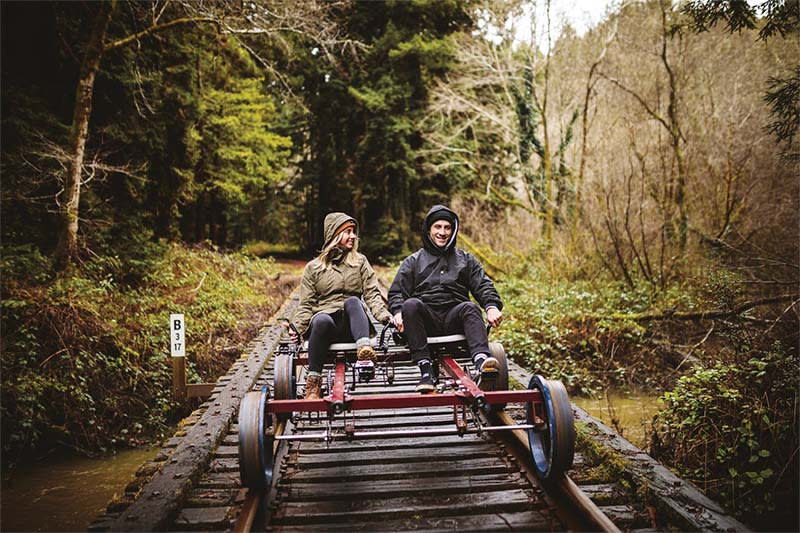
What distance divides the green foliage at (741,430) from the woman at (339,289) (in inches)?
111

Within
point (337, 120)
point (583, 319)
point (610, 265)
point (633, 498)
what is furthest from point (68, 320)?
point (337, 120)

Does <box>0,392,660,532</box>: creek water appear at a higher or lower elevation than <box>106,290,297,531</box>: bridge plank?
lower

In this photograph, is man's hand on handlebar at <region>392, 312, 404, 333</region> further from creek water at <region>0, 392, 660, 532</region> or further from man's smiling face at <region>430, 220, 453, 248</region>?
creek water at <region>0, 392, 660, 532</region>

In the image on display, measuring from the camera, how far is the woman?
13.6ft

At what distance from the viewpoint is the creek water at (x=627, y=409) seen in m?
6.48

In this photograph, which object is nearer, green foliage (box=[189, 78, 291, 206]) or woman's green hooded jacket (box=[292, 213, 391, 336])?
woman's green hooded jacket (box=[292, 213, 391, 336])

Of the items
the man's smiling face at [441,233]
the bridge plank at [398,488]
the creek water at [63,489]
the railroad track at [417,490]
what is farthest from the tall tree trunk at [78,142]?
the bridge plank at [398,488]

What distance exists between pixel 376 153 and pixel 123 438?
18.0 m

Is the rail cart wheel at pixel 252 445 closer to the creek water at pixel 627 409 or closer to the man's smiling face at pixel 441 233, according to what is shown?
the man's smiling face at pixel 441 233

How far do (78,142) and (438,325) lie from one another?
25.3 feet

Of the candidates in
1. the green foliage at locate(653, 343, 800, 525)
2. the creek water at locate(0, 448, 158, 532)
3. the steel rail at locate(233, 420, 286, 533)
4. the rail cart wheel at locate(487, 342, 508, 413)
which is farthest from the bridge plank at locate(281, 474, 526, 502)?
the creek water at locate(0, 448, 158, 532)

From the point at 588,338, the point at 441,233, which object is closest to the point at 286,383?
the point at 441,233

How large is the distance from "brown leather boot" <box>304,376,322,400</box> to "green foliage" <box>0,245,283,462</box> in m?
4.25

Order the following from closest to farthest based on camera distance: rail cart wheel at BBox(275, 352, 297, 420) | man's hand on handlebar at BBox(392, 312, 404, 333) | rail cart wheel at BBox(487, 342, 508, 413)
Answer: man's hand on handlebar at BBox(392, 312, 404, 333) → rail cart wheel at BBox(275, 352, 297, 420) → rail cart wheel at BBox(487, 342, 508, 413)
